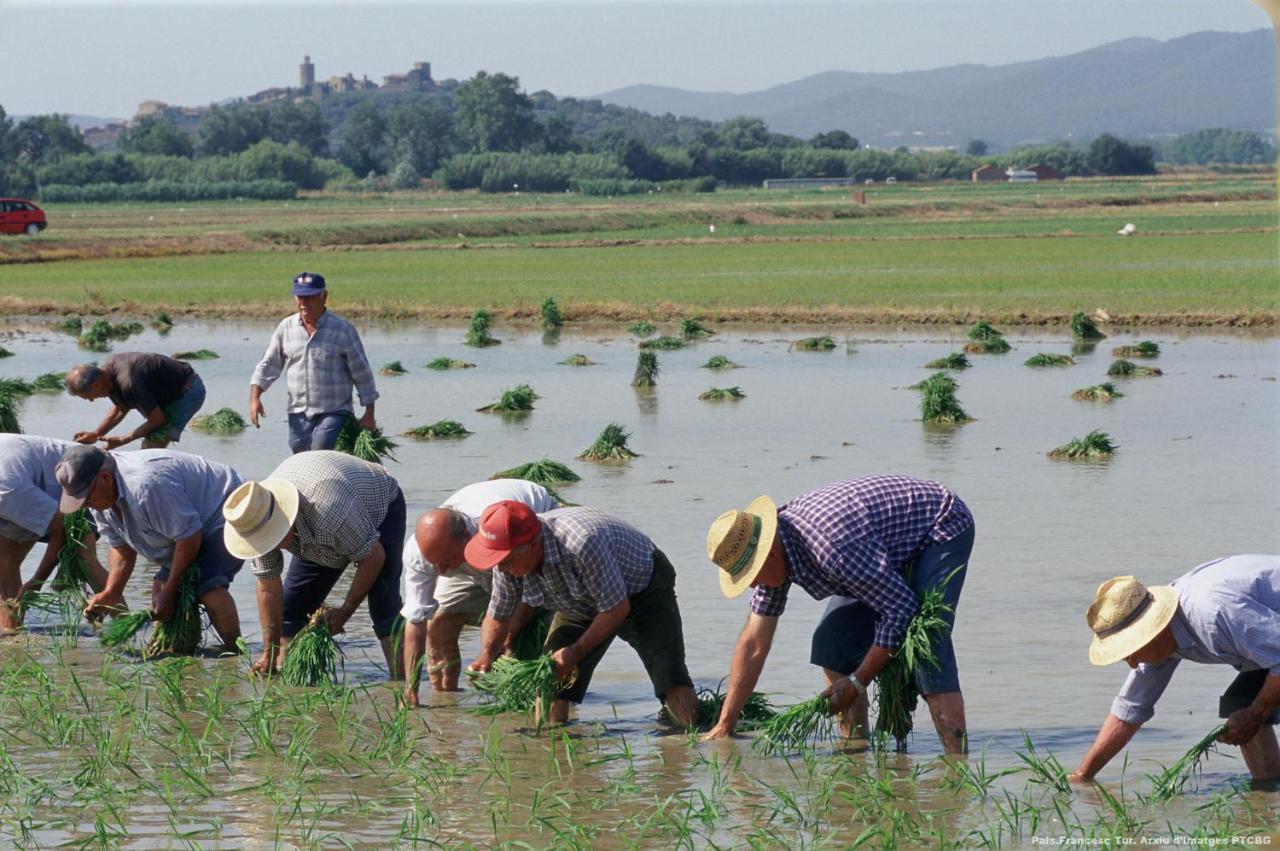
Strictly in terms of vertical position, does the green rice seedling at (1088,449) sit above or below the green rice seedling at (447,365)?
above

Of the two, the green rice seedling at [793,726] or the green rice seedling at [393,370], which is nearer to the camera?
the green rice seedling at [793,726]

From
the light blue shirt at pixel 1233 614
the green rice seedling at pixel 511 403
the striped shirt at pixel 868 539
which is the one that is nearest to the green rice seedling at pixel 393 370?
the green rice seedling at pixel 511 403

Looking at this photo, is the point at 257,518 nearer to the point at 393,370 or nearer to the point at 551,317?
the point at 393,370

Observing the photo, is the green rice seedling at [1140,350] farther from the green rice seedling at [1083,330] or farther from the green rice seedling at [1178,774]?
the green rice seedling at [1178,774]

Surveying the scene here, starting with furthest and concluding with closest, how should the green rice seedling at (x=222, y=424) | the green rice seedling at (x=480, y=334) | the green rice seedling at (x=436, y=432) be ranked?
the green rice seedling at (x=480, y=334) < the green rice seedling at (x=222, y=424) < the green rice seedling at (x=436, y=432)

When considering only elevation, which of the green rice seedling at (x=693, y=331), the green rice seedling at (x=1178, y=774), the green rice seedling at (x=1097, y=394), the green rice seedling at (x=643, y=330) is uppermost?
the green rice seedling at (x=1178, y=774)

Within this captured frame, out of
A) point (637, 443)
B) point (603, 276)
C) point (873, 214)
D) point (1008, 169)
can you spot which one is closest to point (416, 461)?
point (637, 443)

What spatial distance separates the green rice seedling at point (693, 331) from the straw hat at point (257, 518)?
1990cm

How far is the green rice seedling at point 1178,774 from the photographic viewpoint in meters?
6.03

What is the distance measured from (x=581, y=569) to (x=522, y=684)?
0.65 meters

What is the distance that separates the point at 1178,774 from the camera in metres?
6.19

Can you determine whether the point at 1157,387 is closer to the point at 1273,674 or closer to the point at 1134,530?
the point at 1134,530

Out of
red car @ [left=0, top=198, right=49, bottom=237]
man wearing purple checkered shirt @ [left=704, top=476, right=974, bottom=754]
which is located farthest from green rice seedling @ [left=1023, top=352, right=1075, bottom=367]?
red car @ [left=0, top=198, right=49, bottom=237]

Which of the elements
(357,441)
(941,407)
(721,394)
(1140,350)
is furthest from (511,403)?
(1140,350)
